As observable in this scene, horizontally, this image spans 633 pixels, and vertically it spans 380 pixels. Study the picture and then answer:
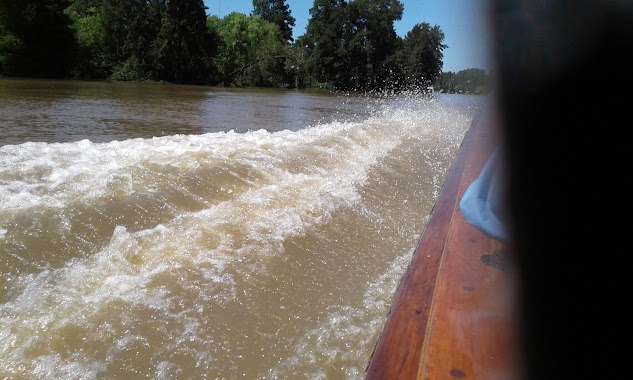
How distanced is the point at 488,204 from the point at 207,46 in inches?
1926

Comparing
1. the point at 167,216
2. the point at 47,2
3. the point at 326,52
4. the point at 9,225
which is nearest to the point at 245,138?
the point at 167,216

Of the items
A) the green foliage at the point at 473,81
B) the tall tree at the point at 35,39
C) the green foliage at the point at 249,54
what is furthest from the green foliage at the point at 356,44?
the green foliage at the point at 473,81

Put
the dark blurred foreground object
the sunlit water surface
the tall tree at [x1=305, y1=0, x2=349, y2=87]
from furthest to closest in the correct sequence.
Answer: the tall tree at [x1=305, y1=0, x2=349, y2=87]
the sunlit water surface
the dark blurred foreground object

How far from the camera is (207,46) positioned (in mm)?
46969

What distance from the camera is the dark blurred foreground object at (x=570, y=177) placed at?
117 cm

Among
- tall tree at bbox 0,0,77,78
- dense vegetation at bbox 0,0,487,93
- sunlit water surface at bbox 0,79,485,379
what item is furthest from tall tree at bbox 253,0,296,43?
sunlit water surface at bbox 0,79,485,379

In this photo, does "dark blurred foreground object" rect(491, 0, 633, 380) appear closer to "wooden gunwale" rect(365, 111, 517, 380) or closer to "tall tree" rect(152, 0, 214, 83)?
"wooden gunwale" rect(365, 111, 517, 380)

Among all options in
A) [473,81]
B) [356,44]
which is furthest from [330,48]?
[473,81]

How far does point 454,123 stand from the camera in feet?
45.5

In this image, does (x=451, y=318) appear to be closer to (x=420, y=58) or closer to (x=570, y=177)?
(x=570, y=177)

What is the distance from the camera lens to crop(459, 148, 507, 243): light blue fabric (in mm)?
1485

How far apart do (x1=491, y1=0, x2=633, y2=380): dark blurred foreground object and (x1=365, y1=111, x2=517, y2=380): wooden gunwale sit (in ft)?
0.29

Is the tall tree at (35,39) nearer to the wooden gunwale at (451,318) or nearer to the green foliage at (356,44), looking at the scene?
the green foliage at (356,44)

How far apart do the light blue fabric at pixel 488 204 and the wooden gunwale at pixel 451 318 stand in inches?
7.4
